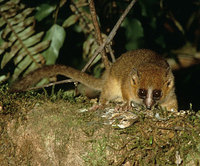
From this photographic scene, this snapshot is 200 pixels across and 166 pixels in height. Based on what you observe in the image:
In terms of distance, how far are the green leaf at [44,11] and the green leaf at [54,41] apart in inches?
10.1

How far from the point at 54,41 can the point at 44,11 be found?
1.87 feet

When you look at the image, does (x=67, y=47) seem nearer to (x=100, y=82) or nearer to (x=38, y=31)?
(x=38, y=31)

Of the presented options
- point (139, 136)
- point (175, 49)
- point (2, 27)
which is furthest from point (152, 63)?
point (175, 49)

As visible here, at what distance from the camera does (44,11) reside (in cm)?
509

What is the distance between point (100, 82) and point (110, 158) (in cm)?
243

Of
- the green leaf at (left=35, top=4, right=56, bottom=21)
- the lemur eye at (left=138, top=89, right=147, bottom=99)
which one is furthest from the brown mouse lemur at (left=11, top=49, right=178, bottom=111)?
the green leaf at (left=35, top=4, right=56, bottom=21)

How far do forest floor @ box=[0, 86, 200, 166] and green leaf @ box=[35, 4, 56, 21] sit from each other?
194 centimetres

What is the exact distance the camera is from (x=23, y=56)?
4965 mm

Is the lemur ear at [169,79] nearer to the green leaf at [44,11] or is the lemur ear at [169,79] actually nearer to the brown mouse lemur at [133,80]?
the brown mouse lemur at [133,80]

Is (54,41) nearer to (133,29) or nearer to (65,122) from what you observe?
(133,29)

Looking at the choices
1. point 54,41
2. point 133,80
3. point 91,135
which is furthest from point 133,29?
point 91,135

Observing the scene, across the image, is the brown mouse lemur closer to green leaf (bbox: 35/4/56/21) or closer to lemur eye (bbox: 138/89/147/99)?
lemur eye (bbox: 138/89/147/99)

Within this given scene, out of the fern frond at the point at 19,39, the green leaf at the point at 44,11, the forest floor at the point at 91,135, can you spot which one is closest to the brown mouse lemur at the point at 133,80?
the fern frond at the point at 19,39

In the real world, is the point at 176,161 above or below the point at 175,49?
above
